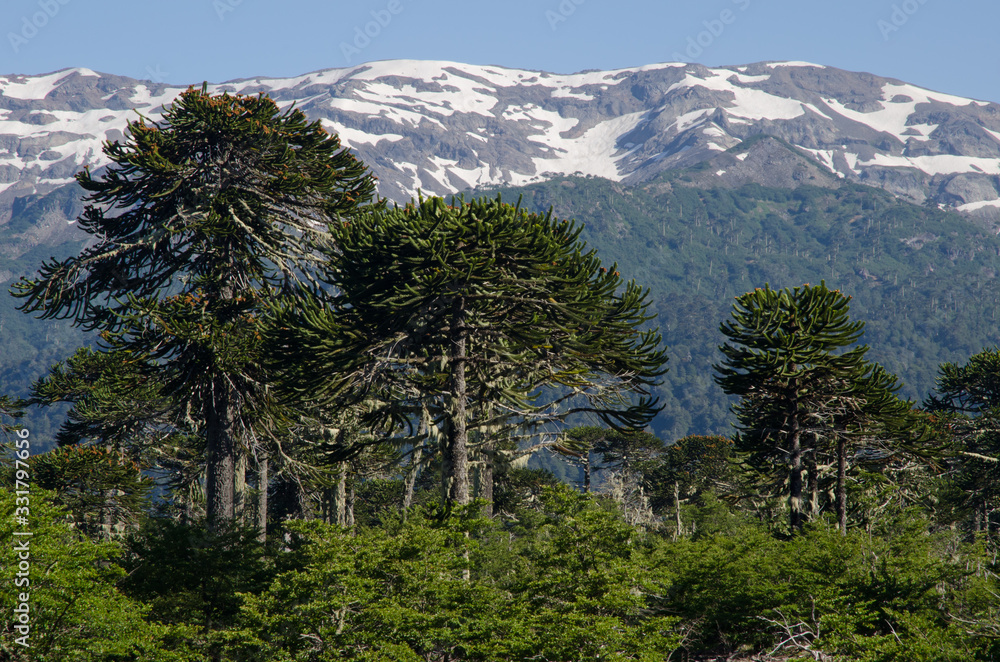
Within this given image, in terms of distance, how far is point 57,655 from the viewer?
1287cm

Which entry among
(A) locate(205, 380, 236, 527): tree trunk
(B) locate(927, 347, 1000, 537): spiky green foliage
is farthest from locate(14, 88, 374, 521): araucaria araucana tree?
(B) locate(927, 347, 1000, 537): spiky green foliage

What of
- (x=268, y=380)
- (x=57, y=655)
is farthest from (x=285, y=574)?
(x=268, y=380)

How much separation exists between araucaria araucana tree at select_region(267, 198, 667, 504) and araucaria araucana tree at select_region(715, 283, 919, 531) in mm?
3116

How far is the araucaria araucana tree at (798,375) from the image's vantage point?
22.8 m

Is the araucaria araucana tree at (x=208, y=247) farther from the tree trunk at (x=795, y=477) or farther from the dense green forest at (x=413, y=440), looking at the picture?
the tree trunk at (x=795, y=477)

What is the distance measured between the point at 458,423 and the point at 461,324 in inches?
105

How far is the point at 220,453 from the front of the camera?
71.4ft

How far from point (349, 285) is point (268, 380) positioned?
Answer: 3386 millimetres

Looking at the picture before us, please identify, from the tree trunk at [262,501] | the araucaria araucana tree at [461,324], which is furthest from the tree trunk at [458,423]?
the tree trunk at [262,501]

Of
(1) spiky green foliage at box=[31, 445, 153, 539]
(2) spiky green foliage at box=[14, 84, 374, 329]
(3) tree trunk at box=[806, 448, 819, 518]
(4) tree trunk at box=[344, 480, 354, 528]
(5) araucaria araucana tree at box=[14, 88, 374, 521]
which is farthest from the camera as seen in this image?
(4) tree trunk at box=[344, 480, 354, 528]

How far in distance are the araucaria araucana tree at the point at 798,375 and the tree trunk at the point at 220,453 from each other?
1350cm

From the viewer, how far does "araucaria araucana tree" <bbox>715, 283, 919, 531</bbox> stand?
22844 millimetres

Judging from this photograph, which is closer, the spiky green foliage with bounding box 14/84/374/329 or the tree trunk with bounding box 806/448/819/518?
the spiky green foliage with bounding box 14/84/374/329

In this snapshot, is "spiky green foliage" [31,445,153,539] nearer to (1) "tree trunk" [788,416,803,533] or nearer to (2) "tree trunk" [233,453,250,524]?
(2) "tree trunk" [233,453,250,524]
